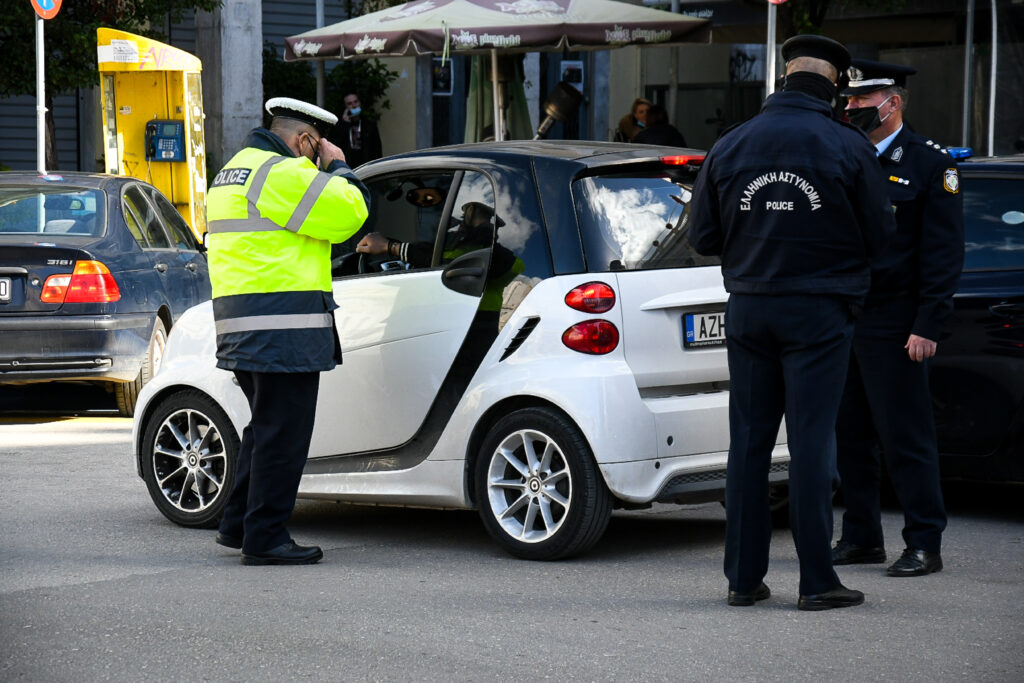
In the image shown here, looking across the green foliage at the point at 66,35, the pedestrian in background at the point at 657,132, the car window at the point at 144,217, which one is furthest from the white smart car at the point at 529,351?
the green foliage at the point at 66,35

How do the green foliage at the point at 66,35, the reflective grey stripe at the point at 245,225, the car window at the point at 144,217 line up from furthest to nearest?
the green foliage at the point at 66,35
the car window at the point at 144,217
the reflective grey stripe at the point at 245,225

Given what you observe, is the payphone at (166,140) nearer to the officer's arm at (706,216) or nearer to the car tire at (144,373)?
the car tire at (144,373)

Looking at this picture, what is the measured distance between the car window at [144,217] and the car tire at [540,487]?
5275mm

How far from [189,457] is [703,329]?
2.33m

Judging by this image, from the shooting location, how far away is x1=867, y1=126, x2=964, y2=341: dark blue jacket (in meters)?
5.94

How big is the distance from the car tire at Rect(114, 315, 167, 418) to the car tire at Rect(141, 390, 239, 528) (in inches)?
137

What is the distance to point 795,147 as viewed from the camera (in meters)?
5.31

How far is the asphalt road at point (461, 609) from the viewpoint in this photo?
4.81 meters

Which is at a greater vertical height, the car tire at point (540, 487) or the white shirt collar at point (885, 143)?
the white shirt collar at point (885, 143)

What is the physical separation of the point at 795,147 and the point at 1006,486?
3.81 meters

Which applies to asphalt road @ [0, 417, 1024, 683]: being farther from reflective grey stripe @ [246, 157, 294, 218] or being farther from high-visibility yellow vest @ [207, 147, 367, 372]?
reflective grey stripe @ [246, 157, 294, 218]

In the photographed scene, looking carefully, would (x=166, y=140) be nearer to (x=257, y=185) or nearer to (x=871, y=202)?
(x=257, y=185)

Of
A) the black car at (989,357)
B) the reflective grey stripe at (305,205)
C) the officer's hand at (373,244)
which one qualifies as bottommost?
the black car at (989,357)

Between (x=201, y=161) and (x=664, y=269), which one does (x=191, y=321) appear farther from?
(x=201, y=161)
